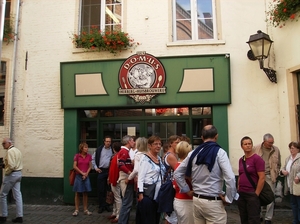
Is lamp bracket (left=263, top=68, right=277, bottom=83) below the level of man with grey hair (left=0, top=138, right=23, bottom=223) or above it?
above

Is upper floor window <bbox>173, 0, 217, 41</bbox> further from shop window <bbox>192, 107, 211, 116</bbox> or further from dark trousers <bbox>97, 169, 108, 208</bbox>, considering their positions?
dark trousers <bbox>97, 169, 108, 208</bbox>

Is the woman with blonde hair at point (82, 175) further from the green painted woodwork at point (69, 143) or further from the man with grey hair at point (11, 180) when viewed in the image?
the man with grey hair at point (11, 180)

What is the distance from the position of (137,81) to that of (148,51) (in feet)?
2.67

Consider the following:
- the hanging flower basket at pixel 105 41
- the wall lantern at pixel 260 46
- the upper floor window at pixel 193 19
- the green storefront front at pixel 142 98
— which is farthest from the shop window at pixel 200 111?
the hanging flower basket at pixel 105 41

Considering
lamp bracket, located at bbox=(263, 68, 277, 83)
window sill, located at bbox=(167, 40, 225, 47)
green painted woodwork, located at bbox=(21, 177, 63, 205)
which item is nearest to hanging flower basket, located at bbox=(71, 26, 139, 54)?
window sill, located at bbox=(167, 40, 225, 47)

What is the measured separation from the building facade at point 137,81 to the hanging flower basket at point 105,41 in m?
0.14

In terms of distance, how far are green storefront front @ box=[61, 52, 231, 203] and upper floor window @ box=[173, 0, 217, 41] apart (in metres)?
0.72

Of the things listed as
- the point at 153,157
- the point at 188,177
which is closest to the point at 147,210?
the point at 153,157

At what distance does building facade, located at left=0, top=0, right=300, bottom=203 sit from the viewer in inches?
303

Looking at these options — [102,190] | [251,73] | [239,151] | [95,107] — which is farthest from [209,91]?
[102,190]

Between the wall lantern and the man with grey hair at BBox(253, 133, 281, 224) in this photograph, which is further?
the wall lantern

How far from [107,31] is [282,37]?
4205 mm

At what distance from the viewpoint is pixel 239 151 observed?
7691 mm

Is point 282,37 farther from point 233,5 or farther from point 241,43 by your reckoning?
point 233,5
